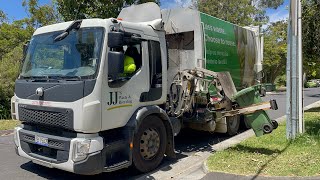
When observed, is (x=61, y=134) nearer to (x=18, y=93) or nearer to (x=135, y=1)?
(x=18, y=93)

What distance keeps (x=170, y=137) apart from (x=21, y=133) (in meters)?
2.75

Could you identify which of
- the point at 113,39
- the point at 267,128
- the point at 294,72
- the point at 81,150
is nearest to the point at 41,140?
the point at 81,150

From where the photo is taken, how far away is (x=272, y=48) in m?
35.0

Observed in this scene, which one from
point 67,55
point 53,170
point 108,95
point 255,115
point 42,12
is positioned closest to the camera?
point 108,95

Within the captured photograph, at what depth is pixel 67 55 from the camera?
222 inches

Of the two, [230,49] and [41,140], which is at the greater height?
[230,49]

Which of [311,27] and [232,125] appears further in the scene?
[232,125]

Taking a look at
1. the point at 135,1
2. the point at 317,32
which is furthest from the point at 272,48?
the point at 317,32

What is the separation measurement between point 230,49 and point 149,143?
4283 millimetres

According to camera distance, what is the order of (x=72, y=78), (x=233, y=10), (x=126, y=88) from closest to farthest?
(x=72, y=78)
(x=126, y=88)
(x=233, y=10)

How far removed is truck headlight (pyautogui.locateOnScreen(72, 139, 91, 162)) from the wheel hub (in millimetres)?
1214

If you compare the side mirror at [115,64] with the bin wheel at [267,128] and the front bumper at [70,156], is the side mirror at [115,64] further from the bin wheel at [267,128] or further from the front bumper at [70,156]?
the bin wheel at [267,128]

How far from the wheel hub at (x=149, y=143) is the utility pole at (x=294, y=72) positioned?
3.19 meters

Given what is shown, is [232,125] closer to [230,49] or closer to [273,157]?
[230,49]
